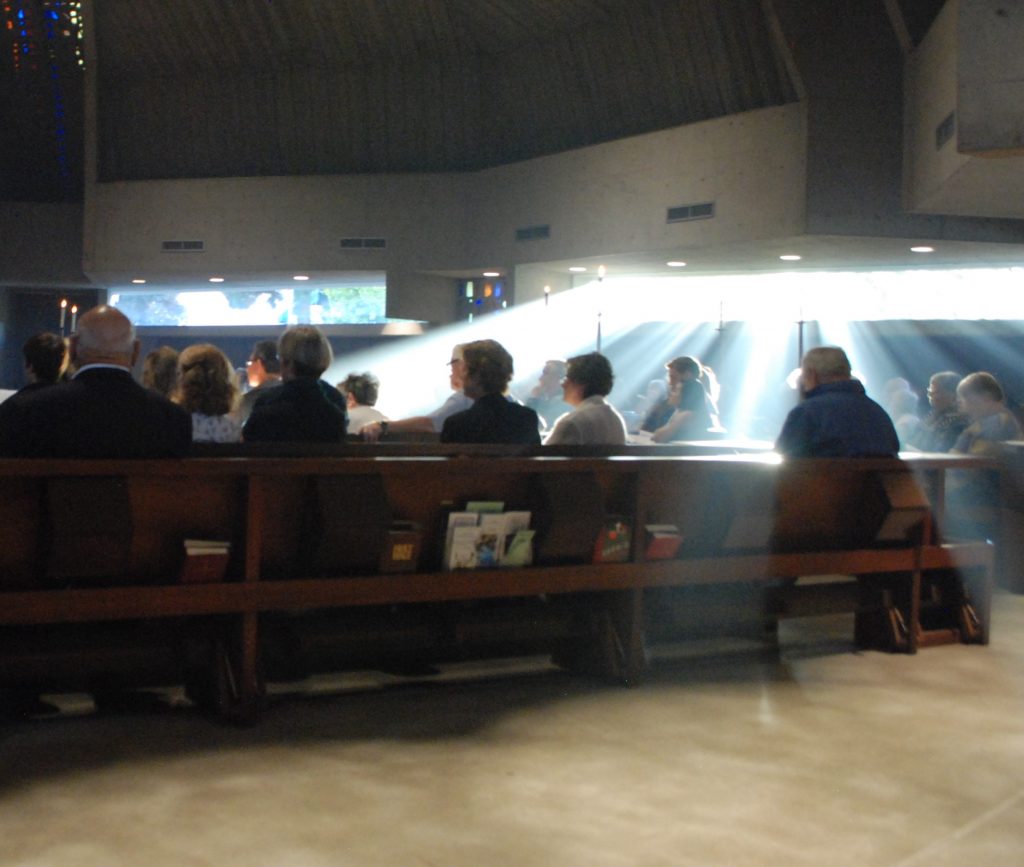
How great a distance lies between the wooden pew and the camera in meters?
3.60

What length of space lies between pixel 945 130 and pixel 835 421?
470cm

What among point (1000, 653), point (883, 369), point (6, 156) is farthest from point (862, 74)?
point (6, 156)

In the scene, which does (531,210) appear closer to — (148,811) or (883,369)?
(883,369)

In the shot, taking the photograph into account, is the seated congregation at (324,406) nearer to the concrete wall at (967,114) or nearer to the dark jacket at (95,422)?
the dark jacket at (95,422)

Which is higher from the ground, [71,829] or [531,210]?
[531,210]

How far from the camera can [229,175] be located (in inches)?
588

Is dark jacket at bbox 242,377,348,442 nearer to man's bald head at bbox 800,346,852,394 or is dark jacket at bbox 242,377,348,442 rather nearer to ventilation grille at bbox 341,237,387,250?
man's bald head at bbox 800,346,852,394

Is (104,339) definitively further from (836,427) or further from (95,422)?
(836,427)

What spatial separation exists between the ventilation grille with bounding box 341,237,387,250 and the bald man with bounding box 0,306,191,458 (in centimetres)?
1056

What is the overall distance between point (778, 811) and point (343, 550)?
5.24 ft

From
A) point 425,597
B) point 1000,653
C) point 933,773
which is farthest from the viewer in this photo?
point 1000,653

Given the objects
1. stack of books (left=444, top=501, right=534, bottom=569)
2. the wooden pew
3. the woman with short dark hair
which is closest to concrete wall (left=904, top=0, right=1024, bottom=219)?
the wooden pew

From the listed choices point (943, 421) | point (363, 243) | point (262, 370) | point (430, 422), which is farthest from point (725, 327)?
point (262, 370)

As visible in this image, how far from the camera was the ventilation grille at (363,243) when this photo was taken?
14.3 m
